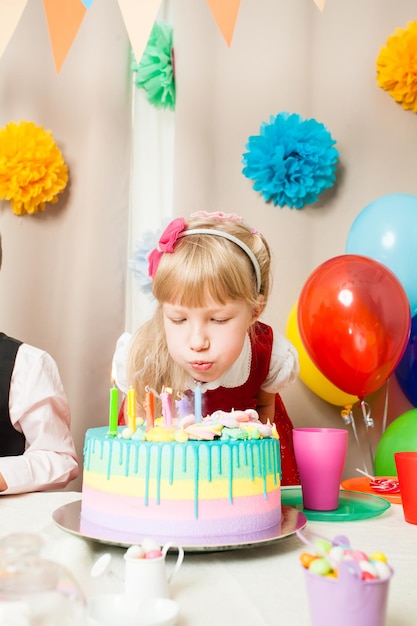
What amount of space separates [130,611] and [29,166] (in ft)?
6.21

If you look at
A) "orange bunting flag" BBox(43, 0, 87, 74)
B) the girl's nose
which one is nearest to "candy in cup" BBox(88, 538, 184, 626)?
the girl's nose

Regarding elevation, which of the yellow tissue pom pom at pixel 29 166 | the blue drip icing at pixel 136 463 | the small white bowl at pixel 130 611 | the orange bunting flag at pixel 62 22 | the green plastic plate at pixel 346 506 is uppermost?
the orange bunting flag at pixel 62 22

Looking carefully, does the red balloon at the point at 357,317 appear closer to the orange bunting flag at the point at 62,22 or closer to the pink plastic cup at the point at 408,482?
the pink plastic cup at the point at 408,482

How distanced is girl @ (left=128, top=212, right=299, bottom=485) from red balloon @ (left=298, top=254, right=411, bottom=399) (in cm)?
19

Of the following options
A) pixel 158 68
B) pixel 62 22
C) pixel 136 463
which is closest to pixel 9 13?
pixel 62 22

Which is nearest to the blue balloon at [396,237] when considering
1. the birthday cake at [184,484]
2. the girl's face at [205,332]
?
the girl's face at [205,332]

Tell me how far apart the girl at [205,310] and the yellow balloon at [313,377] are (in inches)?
15.8

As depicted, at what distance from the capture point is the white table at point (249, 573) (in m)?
0.55

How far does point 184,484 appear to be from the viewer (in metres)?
0.75

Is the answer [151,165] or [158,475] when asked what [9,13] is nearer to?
[151,165]

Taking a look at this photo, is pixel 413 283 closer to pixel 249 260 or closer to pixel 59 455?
pixel 249 260

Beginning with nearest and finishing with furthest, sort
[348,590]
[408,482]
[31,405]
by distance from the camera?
[348,590], [408,482], [31,405]

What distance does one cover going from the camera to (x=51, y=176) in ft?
7.23

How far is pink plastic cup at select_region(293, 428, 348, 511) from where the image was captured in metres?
0.94
